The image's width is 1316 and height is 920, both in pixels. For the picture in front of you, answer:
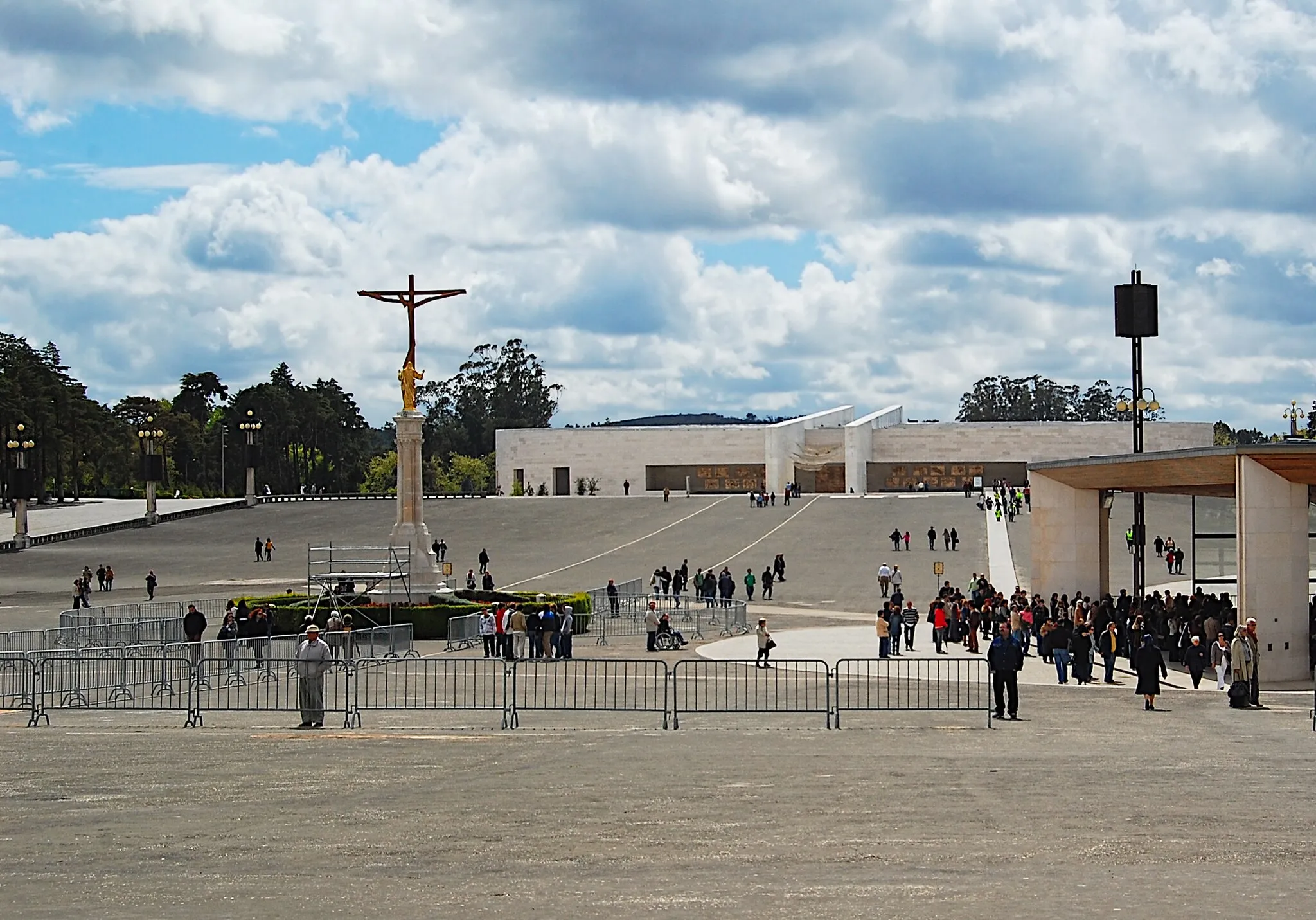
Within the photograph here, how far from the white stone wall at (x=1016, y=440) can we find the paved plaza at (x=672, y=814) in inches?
3835

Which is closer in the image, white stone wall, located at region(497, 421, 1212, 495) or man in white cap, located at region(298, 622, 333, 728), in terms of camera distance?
man in white cap, located at region(298, 622, 333, 728)

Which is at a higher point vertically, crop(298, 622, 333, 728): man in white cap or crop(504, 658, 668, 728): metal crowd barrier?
crop(298, 622, 333, 728): man in white cap

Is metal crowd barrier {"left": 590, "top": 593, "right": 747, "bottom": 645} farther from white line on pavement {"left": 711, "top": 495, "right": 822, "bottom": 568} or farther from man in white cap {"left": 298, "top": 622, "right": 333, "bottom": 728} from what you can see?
man in white cap {"left": 298, "top": 622, "right": 333, "bottom": 728}

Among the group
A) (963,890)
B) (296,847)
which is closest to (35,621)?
(296,847)

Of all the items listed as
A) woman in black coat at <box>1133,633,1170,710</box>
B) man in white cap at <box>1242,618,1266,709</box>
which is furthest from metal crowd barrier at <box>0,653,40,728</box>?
man in white cap at <box>1242,618,1266,709</box>

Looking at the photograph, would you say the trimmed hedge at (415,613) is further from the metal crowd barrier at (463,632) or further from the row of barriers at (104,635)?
the row of barriers at (104,635)

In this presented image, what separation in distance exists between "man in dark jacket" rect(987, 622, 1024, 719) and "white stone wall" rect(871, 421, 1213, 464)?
9923 centimetres

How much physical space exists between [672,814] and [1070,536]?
983 inches

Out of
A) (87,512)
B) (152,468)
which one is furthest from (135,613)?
(87,512)

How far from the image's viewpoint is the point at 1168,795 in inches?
484

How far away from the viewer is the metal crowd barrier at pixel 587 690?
18.0 m

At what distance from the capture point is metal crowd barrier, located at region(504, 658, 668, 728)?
18.0 metres

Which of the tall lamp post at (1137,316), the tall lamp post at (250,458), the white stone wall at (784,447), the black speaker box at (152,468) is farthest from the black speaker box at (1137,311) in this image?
the white stone wall at (784,447)

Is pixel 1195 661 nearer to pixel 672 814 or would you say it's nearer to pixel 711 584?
pixel 672 814
